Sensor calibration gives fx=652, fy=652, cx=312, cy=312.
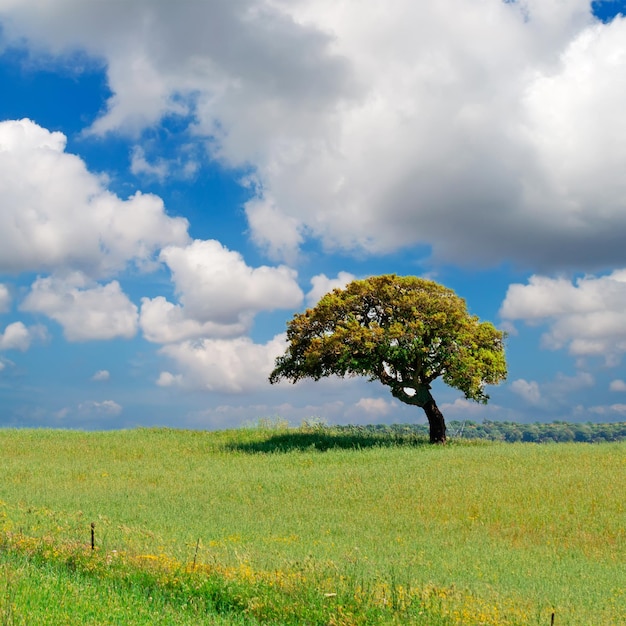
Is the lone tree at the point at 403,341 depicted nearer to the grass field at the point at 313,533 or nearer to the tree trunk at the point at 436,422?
the tree trunk at the point at 436,422

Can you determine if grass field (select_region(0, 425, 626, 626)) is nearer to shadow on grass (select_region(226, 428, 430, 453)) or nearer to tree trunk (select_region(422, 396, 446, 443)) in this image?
shadow on grass (select_region(226, 428, 430, 453))

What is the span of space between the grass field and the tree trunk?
1532mm

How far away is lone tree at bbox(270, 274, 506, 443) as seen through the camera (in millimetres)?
39688

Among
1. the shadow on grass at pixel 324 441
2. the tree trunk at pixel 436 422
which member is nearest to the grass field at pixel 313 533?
the shadow on grass at pixel 324 441

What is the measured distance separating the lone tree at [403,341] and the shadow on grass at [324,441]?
289 cm

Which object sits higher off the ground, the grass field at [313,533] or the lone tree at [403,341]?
the lone tree at [403,341]

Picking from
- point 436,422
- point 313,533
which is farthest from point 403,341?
point 313,533

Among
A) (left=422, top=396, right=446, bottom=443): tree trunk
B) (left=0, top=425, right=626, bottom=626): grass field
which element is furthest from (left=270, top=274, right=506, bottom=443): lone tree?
(left=0, top=425, right=626, bottom=626): grass field

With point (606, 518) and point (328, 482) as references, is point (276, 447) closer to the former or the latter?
point (328, 482)

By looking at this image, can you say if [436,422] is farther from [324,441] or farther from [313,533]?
[313,533]

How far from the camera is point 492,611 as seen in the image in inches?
393

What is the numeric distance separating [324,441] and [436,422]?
7477 millimetres

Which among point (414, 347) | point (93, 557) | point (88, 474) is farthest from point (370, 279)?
point (93, 557)

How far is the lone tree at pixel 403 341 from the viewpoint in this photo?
3969 cm
